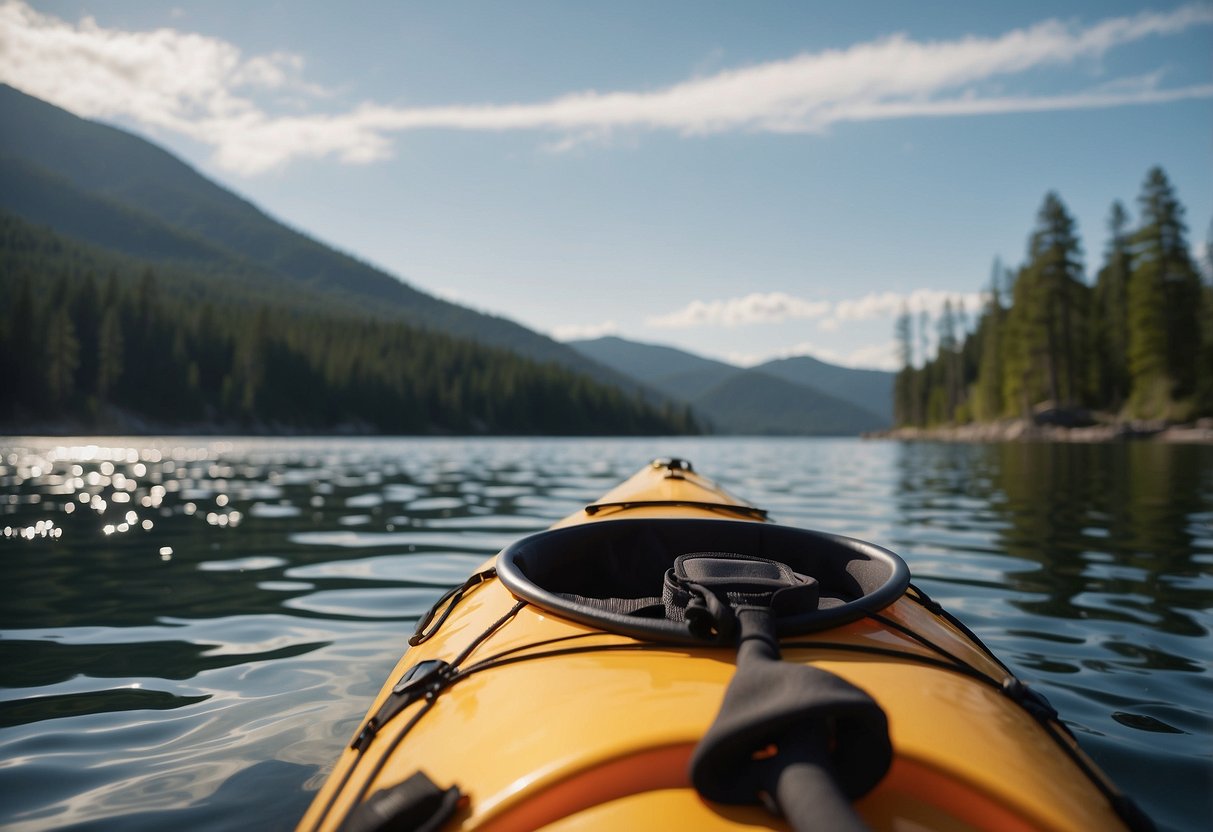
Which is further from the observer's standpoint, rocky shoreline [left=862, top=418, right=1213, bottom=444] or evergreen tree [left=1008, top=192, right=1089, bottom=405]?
evergreen tree [left=1008, top=192, right=1089, bottom=405]

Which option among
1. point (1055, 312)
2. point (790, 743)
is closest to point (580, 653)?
point (790, 743)

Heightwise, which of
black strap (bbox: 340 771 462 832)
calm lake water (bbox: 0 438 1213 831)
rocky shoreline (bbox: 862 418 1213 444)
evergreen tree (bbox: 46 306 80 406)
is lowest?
calm lake water (bbox: 0 438 1213 831)

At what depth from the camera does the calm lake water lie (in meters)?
3.14

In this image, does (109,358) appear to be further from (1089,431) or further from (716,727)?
(716,727)

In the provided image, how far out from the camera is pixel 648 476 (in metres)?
8.10

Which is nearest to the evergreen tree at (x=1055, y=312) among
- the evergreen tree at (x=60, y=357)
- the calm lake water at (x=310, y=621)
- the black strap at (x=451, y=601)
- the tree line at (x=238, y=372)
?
the calm lake water at (x=310, y=621)

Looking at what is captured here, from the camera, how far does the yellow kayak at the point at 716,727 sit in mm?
1471

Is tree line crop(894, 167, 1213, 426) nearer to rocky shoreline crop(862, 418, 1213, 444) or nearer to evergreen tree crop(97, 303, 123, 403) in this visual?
rocky shoreline crop(862, 418, 1213, 444)

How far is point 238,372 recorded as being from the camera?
80125mm

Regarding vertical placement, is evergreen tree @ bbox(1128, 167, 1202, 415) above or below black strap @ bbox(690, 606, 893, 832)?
above

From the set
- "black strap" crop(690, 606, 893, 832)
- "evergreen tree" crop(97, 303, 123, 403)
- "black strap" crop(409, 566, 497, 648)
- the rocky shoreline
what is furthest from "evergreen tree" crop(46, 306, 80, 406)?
"black strap" crop(690, 606, 893, 832)

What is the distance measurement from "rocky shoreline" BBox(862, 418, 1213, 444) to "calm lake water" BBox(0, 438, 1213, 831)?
3264 centimetres

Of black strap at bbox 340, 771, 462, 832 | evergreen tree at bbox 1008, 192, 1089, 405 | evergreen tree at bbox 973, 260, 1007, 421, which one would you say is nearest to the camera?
black strap at bbox 340, 771, 462, 832

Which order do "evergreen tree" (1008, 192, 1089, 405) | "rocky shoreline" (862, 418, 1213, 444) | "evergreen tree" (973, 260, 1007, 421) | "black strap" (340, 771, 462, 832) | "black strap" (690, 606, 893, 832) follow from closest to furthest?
"black strap" (690, 606, 893, 832) < "black strap" (340, 771, 462, 832) < "rocky shoreline" (862, 418, 1213, 444) < "evergreen tree" (1008, 192, 1089, 405) < "evergreen tree" (973, 260, 1007, 421)
